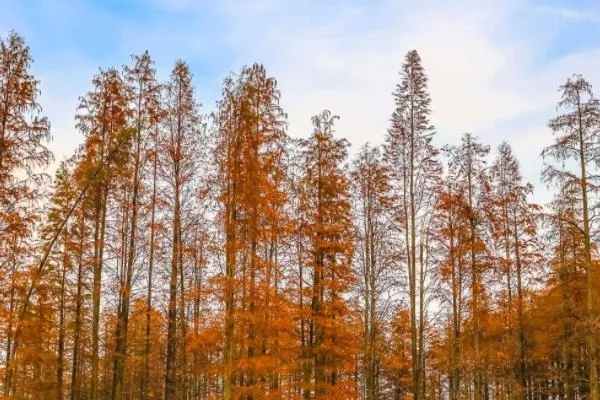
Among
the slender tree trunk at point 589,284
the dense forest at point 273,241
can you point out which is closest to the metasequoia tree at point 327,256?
the dense forest at point 273,241

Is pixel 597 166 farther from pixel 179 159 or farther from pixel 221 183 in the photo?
pixel 179 159

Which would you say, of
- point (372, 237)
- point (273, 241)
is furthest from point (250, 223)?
point (372, 237)

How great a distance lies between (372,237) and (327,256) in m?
4.97

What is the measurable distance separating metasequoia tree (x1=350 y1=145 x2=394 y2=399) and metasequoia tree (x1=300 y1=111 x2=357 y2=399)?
350 cm

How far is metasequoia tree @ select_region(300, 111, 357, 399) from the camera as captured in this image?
22578 millimetres

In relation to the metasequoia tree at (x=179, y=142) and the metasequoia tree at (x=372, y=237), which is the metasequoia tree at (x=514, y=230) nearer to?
the metasequoia tree at (x=372, y=237)

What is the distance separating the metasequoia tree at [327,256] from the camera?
22578 mm

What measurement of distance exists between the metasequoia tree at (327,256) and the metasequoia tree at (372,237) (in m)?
3.50

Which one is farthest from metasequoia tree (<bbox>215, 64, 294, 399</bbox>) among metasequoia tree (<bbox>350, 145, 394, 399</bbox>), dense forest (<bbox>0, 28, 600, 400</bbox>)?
metasequoia tree (<bbox>350, 145, 394, 399</bbox>)

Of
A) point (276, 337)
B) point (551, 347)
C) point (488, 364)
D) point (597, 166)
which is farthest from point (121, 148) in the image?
point (551, 347)

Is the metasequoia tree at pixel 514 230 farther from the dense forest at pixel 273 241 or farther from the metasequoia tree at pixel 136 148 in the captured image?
the metasequoia tree at pixel 136 148


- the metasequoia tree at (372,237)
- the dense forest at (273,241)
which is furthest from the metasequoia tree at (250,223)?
the metasequoia tree at (372,237)

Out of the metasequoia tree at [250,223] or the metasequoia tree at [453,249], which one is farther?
the metasequoia tree at [453,249]

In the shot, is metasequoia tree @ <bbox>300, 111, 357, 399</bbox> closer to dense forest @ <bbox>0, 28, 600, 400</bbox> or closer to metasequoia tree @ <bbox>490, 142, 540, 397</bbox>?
dense forest @ <bbox>0, 28, 600, 400</bbox>
